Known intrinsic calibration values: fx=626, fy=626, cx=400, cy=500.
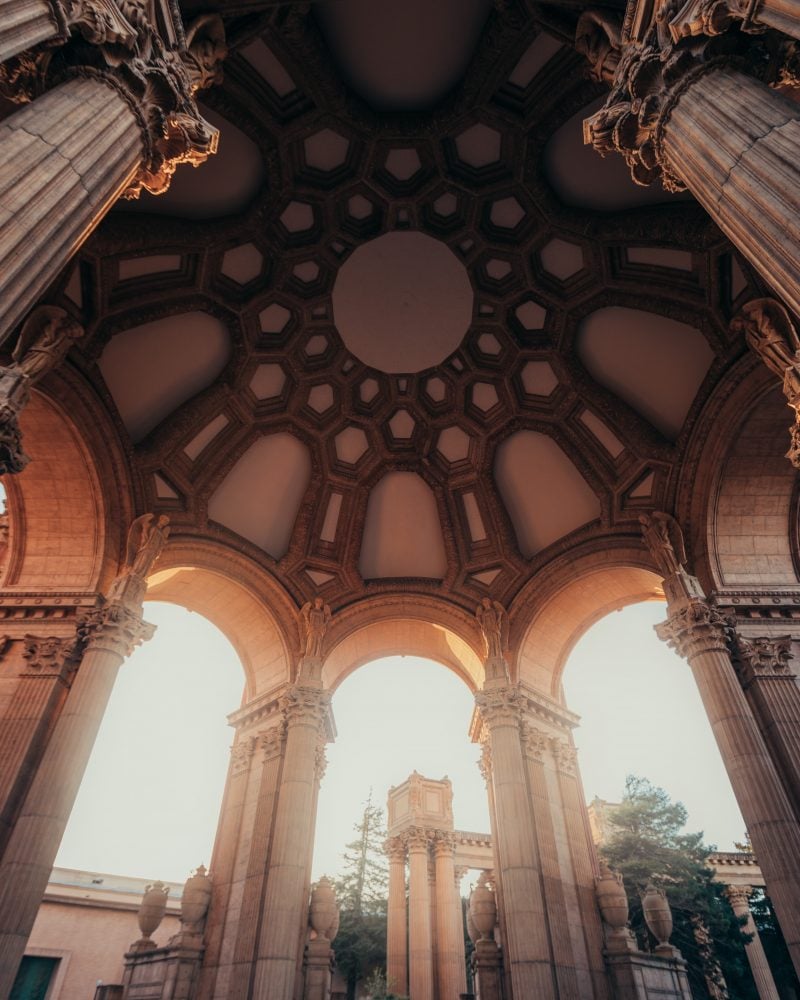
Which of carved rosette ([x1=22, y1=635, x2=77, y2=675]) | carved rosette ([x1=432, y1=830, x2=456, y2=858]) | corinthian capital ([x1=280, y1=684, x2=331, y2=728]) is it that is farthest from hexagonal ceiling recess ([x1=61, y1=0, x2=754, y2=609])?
carved rosette ([x1=432, y1=830, x2=456, y2=858])

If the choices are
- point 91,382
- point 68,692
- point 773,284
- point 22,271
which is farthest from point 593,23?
point 68,692

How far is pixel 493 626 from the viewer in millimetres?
16312

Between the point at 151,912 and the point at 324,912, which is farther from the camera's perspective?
the point at 151,912

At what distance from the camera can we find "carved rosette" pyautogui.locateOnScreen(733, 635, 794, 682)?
10.9m

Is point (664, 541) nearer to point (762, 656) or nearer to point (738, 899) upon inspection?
point (762, 656)

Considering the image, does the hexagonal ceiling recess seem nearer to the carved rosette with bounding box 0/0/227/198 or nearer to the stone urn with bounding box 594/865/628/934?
the carved rosette with bounding box 0/0/227/198

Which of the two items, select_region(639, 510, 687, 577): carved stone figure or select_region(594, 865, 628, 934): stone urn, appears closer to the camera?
select_region(594, 865, 628, 934): stone urn

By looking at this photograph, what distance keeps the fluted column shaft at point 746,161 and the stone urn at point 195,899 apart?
1475 centimetres

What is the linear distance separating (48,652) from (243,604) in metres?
5.78

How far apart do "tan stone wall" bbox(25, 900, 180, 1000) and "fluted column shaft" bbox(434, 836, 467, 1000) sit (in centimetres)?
913

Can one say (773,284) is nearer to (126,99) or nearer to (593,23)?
(593,23)

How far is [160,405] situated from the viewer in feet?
48.3

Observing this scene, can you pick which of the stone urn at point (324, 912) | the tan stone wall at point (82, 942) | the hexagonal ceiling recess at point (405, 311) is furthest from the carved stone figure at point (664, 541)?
the tan stone wall at point (82, 942)

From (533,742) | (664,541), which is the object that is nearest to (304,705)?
(533,742)
